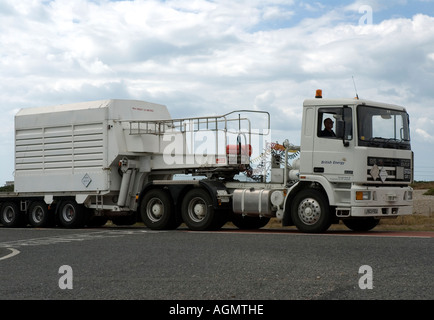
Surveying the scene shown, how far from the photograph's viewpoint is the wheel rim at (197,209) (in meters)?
18.0

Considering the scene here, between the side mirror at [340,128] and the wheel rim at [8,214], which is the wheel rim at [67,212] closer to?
the wheel rim at [8,214]

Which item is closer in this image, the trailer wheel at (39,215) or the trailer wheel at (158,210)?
the trailer wheel at (158,210)

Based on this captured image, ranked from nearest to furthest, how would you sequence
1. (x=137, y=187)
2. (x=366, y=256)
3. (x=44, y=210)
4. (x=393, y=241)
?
(x=366, y=256) → (x=393, y=241) → (x=137, y=187) → (x=44, y=210)

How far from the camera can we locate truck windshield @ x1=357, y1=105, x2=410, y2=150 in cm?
1565

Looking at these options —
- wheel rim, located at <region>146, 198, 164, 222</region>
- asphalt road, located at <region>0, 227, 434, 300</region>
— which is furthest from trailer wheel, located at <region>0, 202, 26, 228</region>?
asphalt road, located at <region>0, 227, 434, 300</region>

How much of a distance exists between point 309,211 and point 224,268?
21.6ft

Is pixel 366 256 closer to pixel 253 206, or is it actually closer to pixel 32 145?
pixel 253 206

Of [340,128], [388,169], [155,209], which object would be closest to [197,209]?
[155,209]

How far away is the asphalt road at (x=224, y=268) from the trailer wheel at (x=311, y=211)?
127cm

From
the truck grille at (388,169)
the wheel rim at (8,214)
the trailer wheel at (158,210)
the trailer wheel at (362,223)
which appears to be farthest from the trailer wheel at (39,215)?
the truck grille at (388,169)

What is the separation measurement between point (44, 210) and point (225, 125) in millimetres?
7739

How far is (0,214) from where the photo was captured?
23.8 meters

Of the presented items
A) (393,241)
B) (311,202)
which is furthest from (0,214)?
(393,241)

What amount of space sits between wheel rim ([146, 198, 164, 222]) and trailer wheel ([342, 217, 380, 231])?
5.04m
